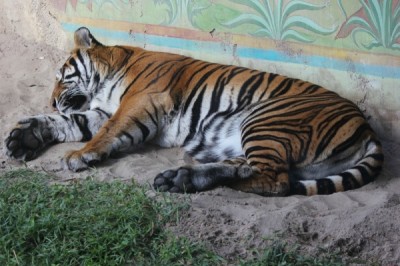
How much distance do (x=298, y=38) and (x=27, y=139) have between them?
2.26m

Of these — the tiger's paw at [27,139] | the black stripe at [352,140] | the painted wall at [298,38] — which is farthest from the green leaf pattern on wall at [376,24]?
the tiger's paw at [27,139]

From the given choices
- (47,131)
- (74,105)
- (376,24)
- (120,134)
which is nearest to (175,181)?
(120,134)

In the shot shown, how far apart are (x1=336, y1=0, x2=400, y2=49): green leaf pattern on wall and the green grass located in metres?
2.07

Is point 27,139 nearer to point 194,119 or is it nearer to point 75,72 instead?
point 75,72

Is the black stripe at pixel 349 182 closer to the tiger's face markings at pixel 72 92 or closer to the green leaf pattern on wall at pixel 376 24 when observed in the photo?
the green leaf pattern on wall at pixel 376 24

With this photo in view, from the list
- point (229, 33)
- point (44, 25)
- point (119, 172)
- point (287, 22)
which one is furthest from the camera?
point (44, 25)

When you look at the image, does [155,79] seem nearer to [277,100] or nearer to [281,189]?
[277,100]

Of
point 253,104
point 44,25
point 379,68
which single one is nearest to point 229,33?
point 253,104

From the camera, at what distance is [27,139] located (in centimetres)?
552

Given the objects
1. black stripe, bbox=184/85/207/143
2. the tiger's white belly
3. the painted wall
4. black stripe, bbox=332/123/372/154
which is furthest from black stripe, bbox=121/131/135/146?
black stripe, bbox=332/123/372/154

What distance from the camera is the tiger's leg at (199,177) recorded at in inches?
175

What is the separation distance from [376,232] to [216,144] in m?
1.90

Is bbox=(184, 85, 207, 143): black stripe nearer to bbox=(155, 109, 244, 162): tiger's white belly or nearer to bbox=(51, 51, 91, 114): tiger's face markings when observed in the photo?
bbox=(155, 109, 244, 162): tiger's white belly

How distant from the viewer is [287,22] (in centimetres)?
574
